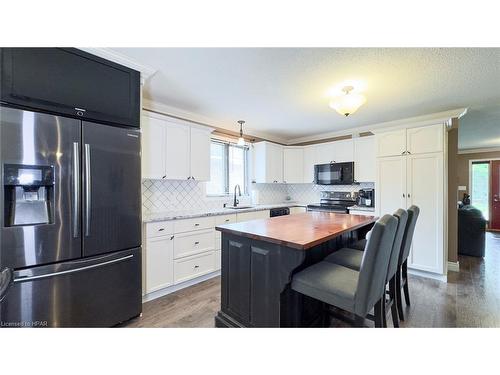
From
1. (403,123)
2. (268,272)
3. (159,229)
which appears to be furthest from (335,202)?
(159,229)

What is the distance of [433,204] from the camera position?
2.92 meters

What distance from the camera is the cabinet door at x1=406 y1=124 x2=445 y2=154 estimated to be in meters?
2.85

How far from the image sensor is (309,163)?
450 cm

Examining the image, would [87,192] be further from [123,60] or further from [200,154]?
[200,154]

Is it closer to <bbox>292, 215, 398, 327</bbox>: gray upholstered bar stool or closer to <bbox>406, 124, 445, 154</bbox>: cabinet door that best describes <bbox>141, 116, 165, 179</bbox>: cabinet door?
<bbox>292, 215, 398, 327</bbox>: gray upholstered bar stool

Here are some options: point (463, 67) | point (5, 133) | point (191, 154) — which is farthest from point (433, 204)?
point (5, 133)

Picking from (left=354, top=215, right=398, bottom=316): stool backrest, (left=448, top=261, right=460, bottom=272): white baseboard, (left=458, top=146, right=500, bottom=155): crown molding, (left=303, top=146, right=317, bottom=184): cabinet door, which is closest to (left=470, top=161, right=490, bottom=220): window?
(left=458, top=146, right=500, bottom=155): crown molding

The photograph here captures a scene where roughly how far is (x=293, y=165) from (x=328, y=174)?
744 mm

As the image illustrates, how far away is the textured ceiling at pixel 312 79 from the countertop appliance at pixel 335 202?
1.54 meters

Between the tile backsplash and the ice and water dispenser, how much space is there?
1229 millimetres

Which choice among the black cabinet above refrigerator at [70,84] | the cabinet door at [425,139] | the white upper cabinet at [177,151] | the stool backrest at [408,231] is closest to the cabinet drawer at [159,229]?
the white upper cabinet at [177,151]
